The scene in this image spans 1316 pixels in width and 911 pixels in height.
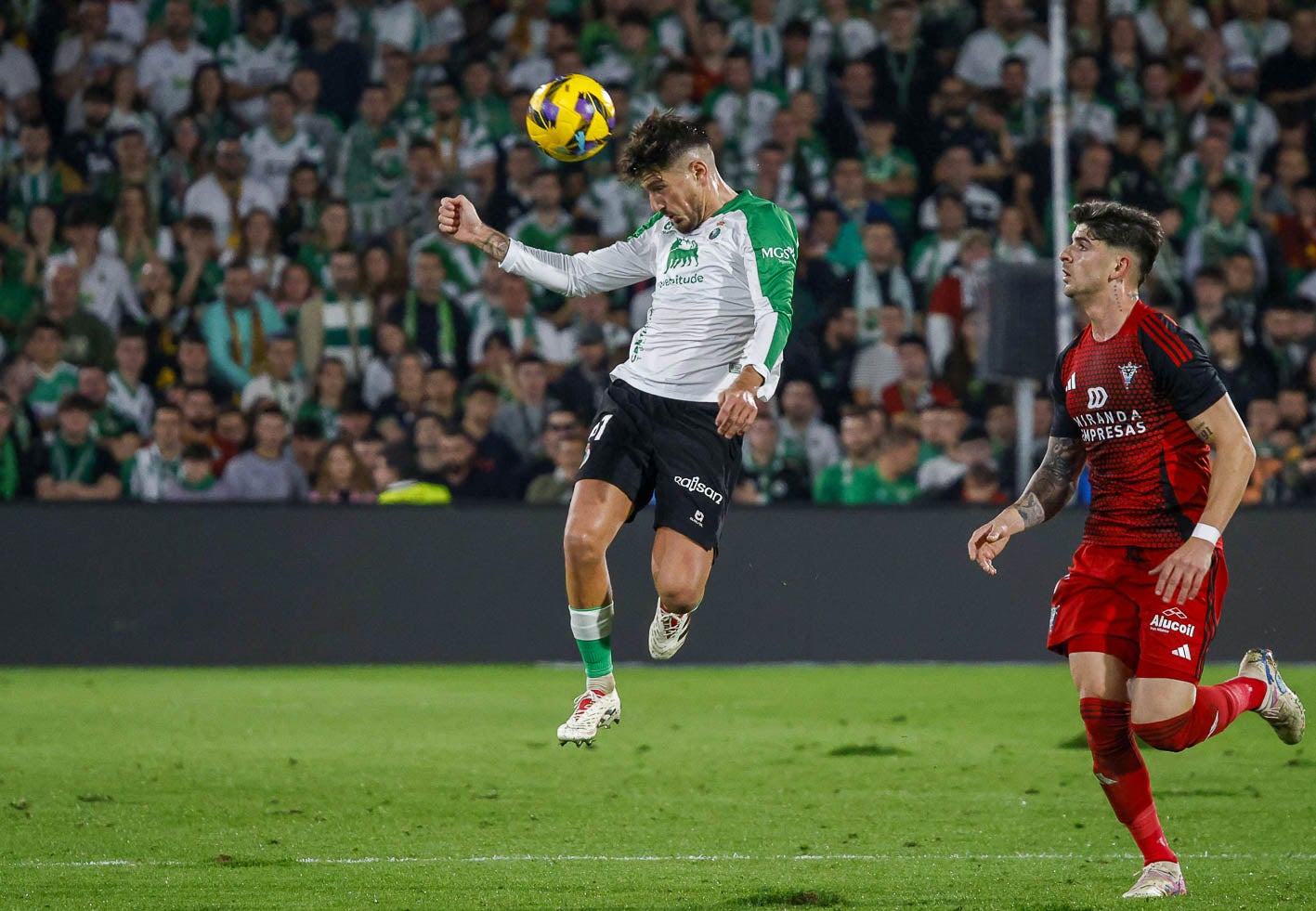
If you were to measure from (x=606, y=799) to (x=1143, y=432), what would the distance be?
3238 millimetres

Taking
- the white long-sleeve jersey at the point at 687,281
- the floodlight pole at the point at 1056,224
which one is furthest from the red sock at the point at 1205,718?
the floodlight pole at the point at 1056,224

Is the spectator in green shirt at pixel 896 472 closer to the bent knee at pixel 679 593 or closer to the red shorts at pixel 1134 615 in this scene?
the bent knee at pixel 679 593

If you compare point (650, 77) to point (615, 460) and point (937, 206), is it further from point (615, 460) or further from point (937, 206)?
point (615, 460)

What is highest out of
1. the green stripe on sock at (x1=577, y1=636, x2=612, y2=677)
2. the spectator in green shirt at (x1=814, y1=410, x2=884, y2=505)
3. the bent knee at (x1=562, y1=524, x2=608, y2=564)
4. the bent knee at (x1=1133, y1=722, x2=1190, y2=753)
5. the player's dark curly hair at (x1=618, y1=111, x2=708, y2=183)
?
the player's dark curly hair at (x1=618, y1=111, x2=708, y2=183)

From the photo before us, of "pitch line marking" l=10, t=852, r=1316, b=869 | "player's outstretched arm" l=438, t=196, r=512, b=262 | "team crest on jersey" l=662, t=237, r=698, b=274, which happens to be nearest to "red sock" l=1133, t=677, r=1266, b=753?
"pitch line marking" l=10, t=852, r=1316, b=869

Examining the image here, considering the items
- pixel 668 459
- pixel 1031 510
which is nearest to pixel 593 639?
pixel 668 459

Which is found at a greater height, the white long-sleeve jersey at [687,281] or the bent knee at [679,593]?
the white long-sleeve jersey at [687,281]

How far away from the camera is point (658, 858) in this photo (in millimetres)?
6520

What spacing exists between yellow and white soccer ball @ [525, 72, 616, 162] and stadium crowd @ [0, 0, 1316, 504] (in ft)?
20.4

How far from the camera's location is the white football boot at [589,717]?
6402 mm

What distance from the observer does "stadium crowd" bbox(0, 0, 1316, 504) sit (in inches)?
521

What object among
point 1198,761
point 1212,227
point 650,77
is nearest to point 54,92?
point 650,77

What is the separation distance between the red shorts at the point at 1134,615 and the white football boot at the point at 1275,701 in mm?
507

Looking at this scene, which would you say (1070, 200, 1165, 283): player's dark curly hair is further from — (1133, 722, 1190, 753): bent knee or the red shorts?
(1133, 722, 1190, 753): bent knee
